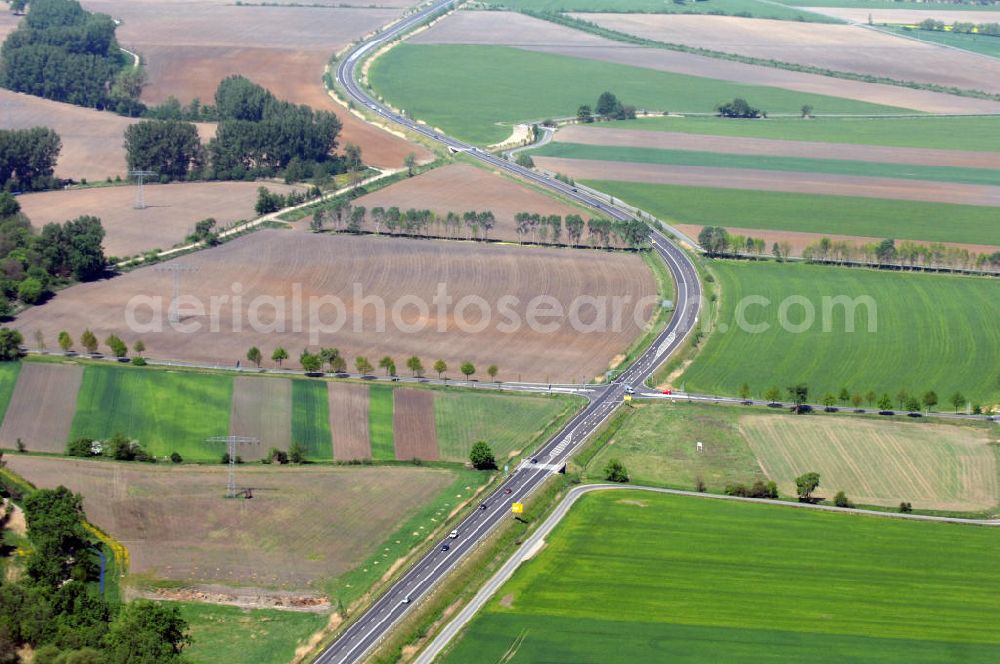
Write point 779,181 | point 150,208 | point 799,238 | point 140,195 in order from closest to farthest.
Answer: point 799,238
point 150,208
point 140,195
point 779,181

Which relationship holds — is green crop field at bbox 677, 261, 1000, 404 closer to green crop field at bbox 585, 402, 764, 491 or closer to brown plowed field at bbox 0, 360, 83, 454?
green crop field at bbox 585, 402, 764, 491

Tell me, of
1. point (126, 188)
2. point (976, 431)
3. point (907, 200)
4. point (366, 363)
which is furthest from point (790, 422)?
point (126, 188)

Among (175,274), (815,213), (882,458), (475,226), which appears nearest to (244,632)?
(882,458)

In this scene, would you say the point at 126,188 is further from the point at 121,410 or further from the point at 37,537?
the point at 37,537

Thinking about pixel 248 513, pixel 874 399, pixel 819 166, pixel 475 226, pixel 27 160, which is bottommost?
pixel 248 513

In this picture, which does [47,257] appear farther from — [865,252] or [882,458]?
[865,252]

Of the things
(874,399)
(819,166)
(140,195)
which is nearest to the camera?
(874,399)

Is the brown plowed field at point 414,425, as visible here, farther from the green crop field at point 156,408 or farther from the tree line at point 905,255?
the tree line at point 905,255
